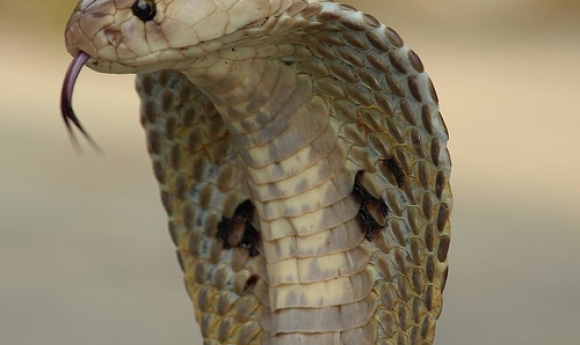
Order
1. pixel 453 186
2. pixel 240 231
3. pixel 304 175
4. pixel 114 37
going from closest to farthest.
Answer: pixel 114 37
pixel 304 175
pixel 240 231
pixel 453 186

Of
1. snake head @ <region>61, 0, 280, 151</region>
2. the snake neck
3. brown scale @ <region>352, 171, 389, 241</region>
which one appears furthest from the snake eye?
brown scale @ <region>352, 171, 389, 241</region>

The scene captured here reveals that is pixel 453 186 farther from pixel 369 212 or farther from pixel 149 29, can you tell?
pixel 149 29

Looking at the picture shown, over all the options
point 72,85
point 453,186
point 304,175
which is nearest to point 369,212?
point 304,175

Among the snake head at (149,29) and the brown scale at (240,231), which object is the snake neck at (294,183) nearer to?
the brown scale at (240,231)

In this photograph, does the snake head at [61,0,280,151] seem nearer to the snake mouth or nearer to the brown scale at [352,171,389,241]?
the snake mouth

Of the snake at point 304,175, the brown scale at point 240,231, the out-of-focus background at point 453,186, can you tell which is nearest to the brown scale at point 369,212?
the snake at point 304,175
